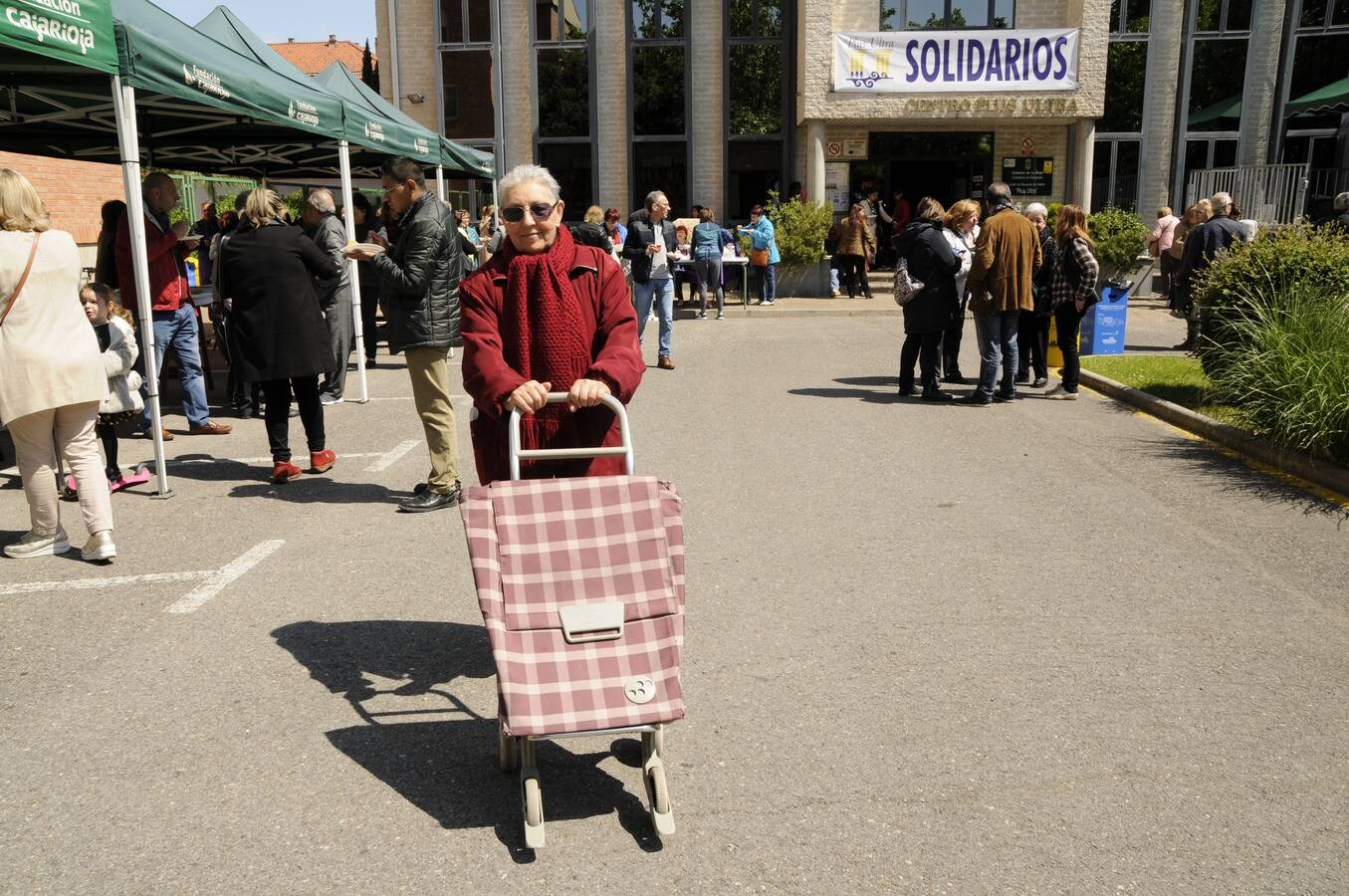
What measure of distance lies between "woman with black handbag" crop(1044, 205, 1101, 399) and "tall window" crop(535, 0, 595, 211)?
18.1m

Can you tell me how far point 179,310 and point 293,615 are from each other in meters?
5.06

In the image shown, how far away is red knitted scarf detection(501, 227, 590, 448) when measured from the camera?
12.3ft

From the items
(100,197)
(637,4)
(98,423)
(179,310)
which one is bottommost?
(98,423)

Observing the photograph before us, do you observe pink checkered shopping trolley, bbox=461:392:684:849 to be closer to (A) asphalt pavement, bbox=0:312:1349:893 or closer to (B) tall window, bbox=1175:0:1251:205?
(A) asphalt pavement, bbox=0:312:1349:893

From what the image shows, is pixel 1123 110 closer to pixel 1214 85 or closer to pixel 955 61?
pixel 1214 85

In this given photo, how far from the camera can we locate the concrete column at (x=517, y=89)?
2739 cm

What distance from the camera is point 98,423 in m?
7.41

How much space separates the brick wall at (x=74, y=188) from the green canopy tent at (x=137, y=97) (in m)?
8.17

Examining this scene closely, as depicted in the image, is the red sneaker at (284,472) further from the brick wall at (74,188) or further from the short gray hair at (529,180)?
the brick wall at (74,188)

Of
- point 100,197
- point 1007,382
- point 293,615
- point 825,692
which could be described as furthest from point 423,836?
point 100,197

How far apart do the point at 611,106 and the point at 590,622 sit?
25.5 meters

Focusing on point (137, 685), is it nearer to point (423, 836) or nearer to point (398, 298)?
point (423, 836)

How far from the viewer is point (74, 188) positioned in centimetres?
2147

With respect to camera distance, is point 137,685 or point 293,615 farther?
point 293,615
